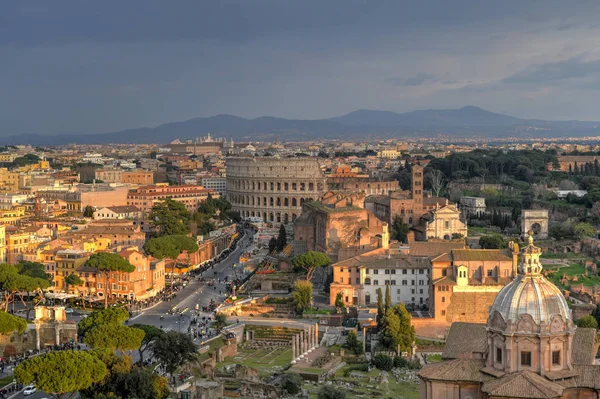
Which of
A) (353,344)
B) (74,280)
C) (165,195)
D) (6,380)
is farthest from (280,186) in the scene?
(6,380)

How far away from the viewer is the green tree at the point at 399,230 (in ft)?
224

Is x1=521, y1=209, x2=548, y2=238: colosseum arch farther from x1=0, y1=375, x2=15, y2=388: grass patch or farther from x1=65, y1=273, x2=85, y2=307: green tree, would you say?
x1=0, y1=375, x2=15, y2=388: grass patch

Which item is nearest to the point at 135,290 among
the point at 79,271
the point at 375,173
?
the point at 79,271

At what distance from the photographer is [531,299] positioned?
1013 inches

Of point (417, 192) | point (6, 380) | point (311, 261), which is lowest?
point (6, 380)

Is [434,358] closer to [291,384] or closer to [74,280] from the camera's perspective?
[291,384]

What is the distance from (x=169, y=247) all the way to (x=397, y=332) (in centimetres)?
2164

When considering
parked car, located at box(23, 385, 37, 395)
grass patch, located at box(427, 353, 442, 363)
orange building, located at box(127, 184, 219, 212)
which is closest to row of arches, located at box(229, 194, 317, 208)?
A: orange building, located at box(127, 184, 219, 212)

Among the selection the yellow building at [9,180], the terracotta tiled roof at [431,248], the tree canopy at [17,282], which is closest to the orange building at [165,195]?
the yellow building at [9,180]

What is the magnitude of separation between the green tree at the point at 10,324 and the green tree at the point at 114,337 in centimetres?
527

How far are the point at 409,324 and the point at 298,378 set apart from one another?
8.31 metres

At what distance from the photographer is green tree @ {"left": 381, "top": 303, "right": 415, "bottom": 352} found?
42.2 m

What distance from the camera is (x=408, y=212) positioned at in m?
76.2

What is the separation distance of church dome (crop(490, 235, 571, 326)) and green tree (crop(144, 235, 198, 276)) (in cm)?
A: 3544
